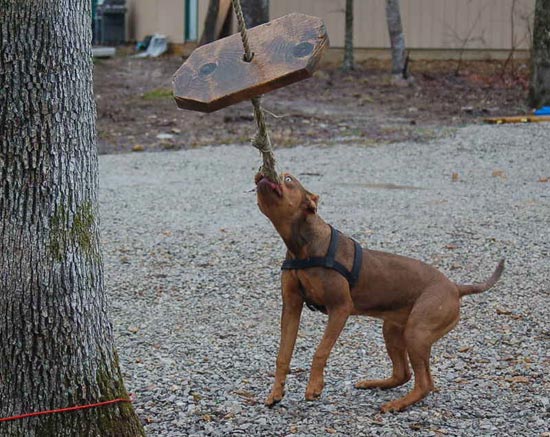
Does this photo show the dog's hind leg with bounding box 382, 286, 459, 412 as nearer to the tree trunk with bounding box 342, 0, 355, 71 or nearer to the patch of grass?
the patch of grass

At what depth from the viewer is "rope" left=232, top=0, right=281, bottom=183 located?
12.0ft

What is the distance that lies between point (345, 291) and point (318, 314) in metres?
2.02

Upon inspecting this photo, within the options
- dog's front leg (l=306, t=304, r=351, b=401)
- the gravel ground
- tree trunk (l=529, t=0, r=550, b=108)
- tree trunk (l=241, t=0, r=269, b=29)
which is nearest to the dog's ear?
dog's front leg (l=306, t=304, r=351, b=401)

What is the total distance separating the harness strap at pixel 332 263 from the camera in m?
4.42

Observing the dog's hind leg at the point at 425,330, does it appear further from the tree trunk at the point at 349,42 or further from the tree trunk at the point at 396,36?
the tree trunk at the point at 349,42

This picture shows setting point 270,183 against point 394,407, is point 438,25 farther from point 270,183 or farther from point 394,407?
point 270,183

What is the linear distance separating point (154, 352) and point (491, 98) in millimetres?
13900

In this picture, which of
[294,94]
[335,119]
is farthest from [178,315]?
[294,94]

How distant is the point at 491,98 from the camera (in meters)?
18.4

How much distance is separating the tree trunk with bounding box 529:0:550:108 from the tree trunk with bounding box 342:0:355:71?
5.82m

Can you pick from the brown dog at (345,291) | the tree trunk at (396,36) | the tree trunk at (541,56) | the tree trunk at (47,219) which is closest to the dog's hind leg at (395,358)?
the brown dog at (345,291)

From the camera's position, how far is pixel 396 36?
755 inches

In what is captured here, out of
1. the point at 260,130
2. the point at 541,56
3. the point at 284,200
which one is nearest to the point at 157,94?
the point at 541,56

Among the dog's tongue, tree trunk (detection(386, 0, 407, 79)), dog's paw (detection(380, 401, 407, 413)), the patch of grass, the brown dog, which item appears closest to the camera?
the dog's tongue
